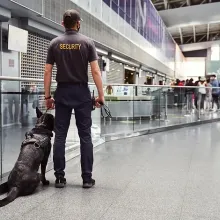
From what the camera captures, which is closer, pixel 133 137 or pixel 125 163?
pixel 125 163

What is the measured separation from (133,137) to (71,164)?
9.49 ft

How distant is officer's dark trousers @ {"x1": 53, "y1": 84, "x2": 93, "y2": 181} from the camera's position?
321 cm

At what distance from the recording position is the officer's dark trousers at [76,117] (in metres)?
3.21

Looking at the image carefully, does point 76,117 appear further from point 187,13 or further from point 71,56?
point 187,13

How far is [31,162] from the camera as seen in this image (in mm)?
3016

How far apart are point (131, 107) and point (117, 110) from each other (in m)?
0.44

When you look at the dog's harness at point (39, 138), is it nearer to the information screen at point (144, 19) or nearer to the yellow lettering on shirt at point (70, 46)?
the yellow lettering on shirt at point (70, 46)

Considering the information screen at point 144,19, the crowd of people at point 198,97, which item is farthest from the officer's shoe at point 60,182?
the information screen at point 144,19

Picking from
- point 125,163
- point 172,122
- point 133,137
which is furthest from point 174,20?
point 125,163

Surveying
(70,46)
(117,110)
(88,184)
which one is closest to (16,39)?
(117,110)

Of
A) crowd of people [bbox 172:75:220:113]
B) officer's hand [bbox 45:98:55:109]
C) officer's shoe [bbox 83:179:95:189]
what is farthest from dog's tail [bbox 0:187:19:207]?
crowd of people [bbox 172:75:220:113]

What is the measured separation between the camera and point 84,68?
126 inches

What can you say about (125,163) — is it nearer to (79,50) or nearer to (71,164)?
(71,164)

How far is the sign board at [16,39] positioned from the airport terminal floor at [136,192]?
11.3 feet
